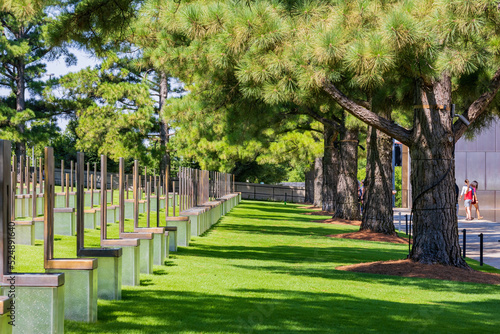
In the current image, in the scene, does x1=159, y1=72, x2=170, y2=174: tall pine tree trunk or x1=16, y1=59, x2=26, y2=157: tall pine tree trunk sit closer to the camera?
x1=16, y1=59, x2=26, y2=157: tall pine tree trunk

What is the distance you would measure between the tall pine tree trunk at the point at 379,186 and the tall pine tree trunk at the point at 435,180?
7.84 metres

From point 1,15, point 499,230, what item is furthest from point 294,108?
point 1,15

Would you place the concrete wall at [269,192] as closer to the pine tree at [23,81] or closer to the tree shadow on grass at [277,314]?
the pine tree at [23,81]

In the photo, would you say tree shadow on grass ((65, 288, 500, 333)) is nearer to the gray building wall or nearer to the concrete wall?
the gray building wall

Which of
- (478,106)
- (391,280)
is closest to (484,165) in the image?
(478,106)

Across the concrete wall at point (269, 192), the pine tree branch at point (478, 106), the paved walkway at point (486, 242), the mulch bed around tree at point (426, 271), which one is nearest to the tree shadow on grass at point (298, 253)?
the mulch bed around tree at point (426, 271)

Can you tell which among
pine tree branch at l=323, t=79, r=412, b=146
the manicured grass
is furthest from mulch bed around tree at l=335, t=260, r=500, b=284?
pine tree branch at l=323, t=79, r=412, b=146

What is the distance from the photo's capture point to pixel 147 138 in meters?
42.6

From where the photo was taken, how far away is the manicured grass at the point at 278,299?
6.46 metres

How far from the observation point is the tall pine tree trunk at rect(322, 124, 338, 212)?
30.9 metres

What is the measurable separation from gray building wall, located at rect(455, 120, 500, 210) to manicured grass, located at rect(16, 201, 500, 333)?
3142 cm

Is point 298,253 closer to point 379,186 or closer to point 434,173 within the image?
point 434,173

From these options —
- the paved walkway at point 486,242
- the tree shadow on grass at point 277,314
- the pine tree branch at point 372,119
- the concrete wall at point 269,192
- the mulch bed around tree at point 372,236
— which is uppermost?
the pine tree branch at point 372,119

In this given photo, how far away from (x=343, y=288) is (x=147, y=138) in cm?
3414
